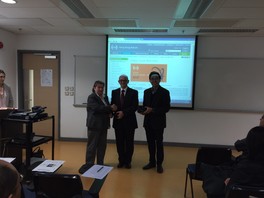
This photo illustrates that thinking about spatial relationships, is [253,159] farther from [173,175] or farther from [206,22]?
[206,22]

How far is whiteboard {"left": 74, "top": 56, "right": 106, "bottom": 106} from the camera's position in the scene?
5.12m

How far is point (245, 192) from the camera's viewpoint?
1570 millimetres

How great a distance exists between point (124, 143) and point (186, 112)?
1.79 metres

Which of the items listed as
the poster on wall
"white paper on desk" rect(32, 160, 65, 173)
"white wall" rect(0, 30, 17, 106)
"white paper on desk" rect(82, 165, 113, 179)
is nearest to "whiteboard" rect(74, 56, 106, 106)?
the poster on wall

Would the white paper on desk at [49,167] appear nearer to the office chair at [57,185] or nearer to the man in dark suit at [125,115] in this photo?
the office chair at [57,185]

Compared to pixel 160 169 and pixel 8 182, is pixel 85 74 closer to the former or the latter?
pixel 160 169

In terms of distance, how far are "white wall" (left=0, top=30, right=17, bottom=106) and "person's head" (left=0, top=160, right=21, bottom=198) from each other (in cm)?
453

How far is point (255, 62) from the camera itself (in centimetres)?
475

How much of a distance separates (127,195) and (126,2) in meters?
2.40

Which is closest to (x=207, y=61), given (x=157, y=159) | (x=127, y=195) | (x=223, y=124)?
(x=223, y=124)

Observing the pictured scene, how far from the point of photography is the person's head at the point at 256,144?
5.81 feet

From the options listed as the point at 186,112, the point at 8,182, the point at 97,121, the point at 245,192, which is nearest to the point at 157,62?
the point at 186,112

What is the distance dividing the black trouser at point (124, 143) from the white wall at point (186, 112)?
1336 mm

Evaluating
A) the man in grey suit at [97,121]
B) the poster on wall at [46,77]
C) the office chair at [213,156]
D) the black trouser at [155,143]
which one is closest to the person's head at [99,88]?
the man in grey suit at [97,121]
